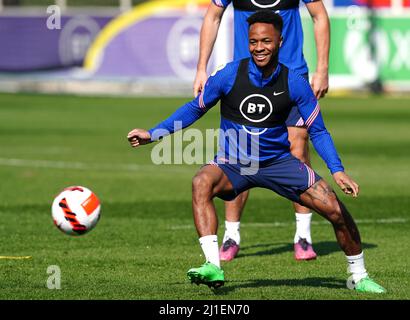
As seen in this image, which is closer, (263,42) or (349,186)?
(349,186)

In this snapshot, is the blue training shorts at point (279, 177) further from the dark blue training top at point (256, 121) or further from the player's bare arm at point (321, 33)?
the player's bare arm at point (321, 33)

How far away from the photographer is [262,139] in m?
8.75

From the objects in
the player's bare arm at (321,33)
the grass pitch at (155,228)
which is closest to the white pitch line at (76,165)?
the grass pitch at (155,228)

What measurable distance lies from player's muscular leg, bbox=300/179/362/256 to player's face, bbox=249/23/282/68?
946mm

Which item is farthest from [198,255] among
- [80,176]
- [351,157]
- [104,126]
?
[104,126]

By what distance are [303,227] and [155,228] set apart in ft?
6.58

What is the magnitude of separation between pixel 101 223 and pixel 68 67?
77.4 ft

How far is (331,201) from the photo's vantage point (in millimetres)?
8547

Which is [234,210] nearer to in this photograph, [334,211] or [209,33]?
[209,33]

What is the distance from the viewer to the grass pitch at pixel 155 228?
351 inches

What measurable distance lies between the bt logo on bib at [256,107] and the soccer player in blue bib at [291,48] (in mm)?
1791

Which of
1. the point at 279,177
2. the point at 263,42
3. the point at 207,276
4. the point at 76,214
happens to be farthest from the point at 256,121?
the point at 76,214

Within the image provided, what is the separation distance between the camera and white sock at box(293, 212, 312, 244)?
35.1 ft

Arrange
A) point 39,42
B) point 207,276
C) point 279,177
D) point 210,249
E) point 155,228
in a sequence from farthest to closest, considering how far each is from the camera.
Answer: point 39,42 < point 155,228 < point 279,177 < point 210,249 < point 207,276
